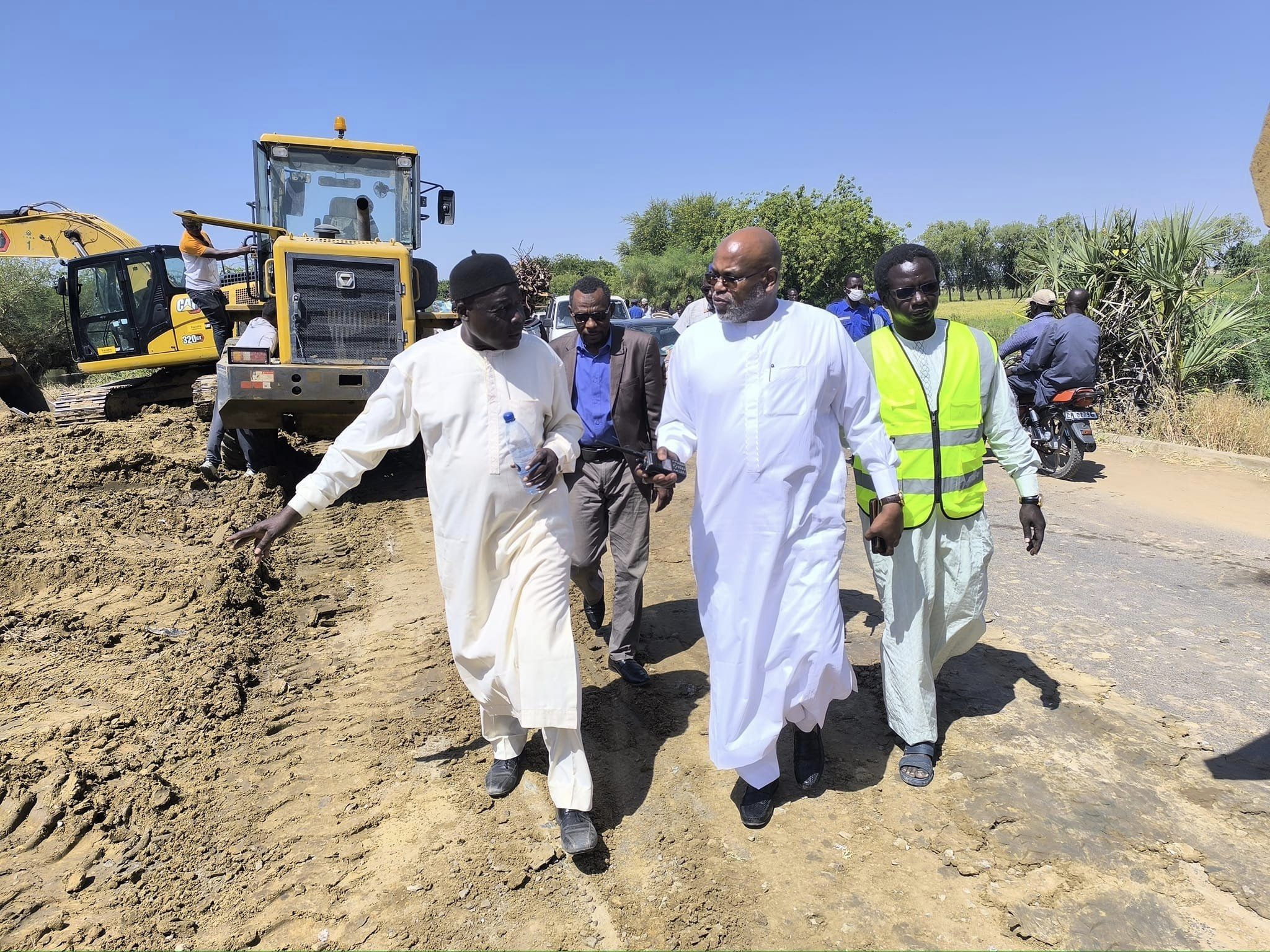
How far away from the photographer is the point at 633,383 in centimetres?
449

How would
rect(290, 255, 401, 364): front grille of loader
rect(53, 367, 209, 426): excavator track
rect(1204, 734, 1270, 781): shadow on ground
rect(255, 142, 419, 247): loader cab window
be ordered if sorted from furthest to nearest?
rect(53, 367, 209, 426): excavator track → rect(255, 142, 419, 247): loader cab window → rect(290, 255, 401, 364): front grille of loader → rect(1204, 734, 1270, 781): shadow on ground

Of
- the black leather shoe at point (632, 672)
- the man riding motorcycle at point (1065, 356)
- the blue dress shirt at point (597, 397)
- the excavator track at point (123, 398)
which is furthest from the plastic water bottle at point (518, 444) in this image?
the excavator track at point (123, 398)

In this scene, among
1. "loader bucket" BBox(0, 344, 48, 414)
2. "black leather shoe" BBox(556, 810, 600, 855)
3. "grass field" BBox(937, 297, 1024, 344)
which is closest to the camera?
"black leather shoe" BBox(556, 810, 600, 855)

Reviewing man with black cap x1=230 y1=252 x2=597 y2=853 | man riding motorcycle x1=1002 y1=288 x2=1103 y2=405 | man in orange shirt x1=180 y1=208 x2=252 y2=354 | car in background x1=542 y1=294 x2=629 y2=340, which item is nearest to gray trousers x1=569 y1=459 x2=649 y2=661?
man with black cap x1=230 y1=252 x2=597 y2=853

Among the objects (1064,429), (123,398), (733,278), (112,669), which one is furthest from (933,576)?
(123,398)

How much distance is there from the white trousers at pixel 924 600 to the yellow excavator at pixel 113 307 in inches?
479

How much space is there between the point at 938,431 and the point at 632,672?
193 centimetres

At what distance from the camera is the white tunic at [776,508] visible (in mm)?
3049

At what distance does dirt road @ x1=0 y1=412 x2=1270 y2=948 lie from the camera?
2635 millimetres

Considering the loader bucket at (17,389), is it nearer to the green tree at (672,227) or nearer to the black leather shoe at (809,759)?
the black leather shoe at (809,759)

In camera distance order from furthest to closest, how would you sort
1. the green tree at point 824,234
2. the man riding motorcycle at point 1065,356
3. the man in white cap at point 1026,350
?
1. the green tree at point 824,234
2. the man in white cap at point 1026,350
3. the man riding motorcycle at point 1065,356

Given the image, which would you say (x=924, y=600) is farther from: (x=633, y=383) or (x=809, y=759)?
(x=633, y=383)

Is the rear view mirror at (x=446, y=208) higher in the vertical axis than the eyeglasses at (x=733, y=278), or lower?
higher

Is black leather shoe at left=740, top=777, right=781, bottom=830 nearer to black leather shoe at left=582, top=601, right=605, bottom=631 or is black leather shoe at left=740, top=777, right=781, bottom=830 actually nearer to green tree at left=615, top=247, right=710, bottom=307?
black leather shoe at left=582, top=601, right=605, bottom=631
